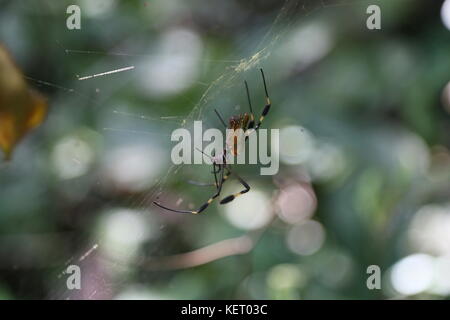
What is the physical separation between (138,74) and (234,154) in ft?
1.73

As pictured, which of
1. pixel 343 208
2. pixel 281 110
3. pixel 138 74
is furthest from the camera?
pixel 138 74

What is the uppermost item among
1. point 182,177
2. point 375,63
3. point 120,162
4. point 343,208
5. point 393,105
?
point 375,63

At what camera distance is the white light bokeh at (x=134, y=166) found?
168 cm

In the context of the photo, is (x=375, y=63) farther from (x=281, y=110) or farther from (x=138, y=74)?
(x=138, y=74)

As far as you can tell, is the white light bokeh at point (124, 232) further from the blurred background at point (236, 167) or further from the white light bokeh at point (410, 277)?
the white light bokeh at point (410, 277)

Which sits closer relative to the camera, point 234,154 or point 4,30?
point 234,154

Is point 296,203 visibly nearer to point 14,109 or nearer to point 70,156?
point 70,156

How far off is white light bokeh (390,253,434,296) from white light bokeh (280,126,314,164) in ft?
1.31

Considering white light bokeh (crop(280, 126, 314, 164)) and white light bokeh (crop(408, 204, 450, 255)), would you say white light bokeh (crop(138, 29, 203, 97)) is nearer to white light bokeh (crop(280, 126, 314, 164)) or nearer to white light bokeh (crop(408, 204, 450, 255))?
white light bokeh (crop(280, 126, 314, 164))

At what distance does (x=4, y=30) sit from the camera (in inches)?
68.2

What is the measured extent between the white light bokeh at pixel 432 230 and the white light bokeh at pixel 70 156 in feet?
3.23

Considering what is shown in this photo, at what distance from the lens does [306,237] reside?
63.3 inches

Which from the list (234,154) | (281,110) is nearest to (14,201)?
(234,154)

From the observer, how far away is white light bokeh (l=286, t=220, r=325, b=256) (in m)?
1.58
